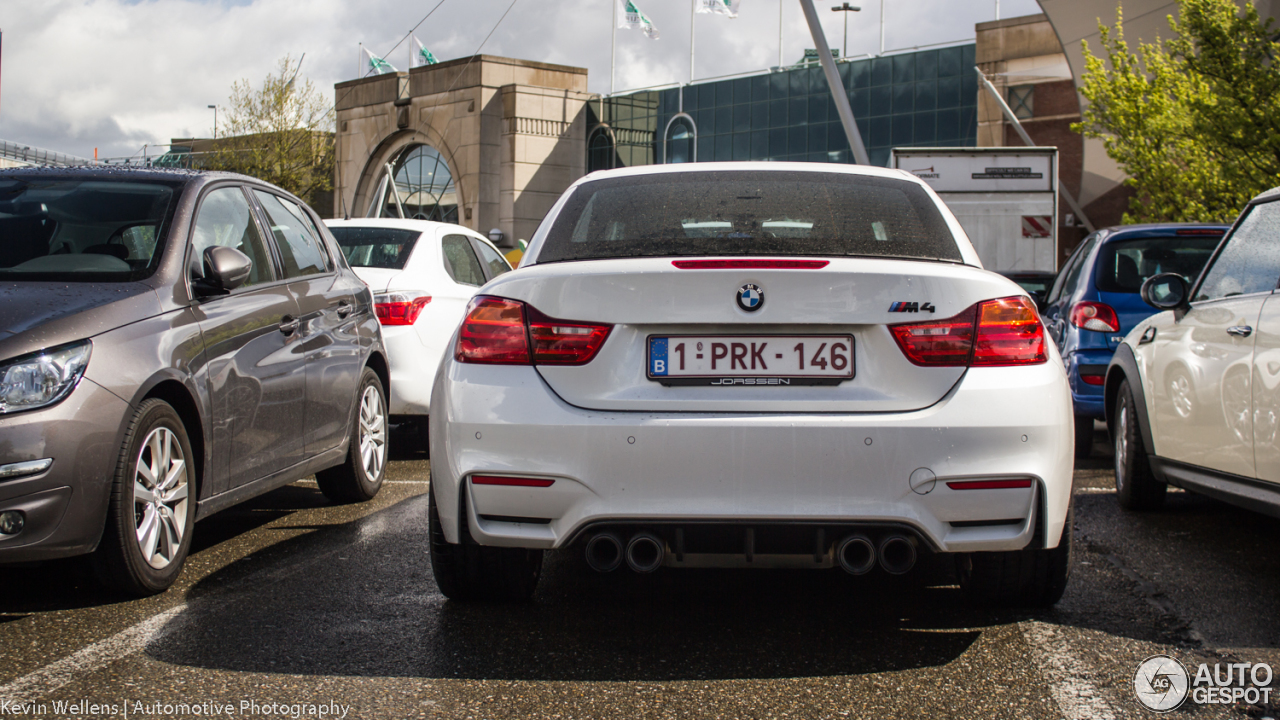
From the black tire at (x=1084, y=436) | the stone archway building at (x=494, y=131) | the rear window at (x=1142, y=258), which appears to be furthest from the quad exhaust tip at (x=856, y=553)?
the stone archway building at (x=494, y=131)

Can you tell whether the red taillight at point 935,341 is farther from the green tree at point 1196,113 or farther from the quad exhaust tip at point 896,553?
the green tree at point 1196,113

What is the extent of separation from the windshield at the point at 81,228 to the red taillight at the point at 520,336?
5.50ft

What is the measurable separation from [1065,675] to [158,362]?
10.3ft

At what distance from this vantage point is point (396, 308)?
8.31 metres

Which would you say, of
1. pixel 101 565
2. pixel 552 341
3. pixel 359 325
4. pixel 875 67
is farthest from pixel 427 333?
pixel 875 67

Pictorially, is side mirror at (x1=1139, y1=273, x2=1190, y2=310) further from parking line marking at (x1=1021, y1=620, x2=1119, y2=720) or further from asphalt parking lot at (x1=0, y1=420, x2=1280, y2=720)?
parking line marking at (x1=1021, y1=620, x2=1119, y2=720)

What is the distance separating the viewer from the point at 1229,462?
5.06 m

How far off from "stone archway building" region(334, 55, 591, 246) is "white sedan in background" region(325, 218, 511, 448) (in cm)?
3918

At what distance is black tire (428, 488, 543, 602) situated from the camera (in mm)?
4078

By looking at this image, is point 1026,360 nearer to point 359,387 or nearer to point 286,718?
point 286,718

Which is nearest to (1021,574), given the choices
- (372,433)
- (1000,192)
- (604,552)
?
(604,552)

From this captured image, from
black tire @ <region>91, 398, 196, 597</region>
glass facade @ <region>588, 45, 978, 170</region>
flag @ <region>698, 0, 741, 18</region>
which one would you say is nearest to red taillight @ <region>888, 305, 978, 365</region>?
black tire @ <region>91, 398, 196, 597</region>

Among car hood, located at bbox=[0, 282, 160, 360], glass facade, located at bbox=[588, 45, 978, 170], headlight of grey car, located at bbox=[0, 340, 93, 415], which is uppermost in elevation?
glass facade, located at bbox=[588, 45, 978, 170]

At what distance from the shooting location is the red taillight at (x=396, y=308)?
8.30 meters
